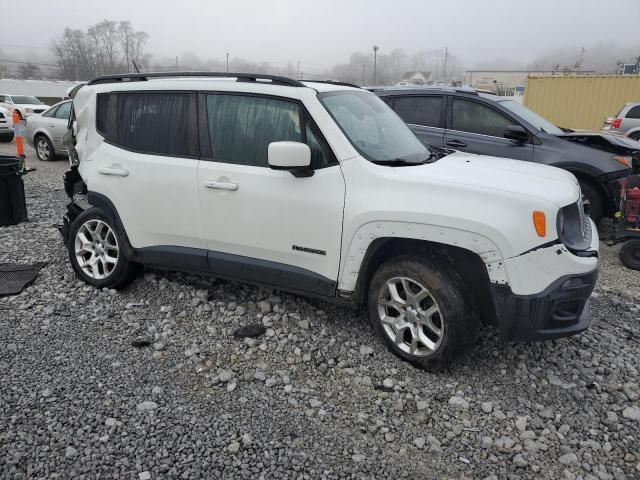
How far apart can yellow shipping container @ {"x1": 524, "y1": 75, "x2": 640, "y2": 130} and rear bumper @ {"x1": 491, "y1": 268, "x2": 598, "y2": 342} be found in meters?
20.6

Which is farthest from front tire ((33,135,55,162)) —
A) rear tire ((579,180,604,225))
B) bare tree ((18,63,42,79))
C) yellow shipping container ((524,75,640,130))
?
bare tree ((18,63,42,79))

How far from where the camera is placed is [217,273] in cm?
430

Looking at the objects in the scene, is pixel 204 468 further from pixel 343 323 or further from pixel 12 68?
pixel 12 68

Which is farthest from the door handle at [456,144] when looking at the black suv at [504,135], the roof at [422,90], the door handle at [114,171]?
the door handle at [114,171]

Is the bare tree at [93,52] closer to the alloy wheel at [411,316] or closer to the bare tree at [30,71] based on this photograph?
the bare tree at [30,71]

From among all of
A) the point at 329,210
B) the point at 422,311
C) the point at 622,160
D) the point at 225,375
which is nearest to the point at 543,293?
the point at 422,311

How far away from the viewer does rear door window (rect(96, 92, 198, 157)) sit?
4242mm

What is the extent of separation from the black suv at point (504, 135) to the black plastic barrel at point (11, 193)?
17.1 ft

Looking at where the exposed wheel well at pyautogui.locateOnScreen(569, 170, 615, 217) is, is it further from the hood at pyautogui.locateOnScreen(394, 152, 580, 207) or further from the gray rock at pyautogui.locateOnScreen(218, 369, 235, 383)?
the gray rock at pyautogui.locateOnScreen(218, 369, 235, 383)

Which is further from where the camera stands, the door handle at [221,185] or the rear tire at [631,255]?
the rear tire at [631,255]

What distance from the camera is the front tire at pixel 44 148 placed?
13.1m

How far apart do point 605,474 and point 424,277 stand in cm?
143

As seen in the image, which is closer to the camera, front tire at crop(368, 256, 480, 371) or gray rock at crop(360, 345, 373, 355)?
front tire at crop(368, 256, 480, 371)

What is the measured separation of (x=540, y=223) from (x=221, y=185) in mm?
2250
